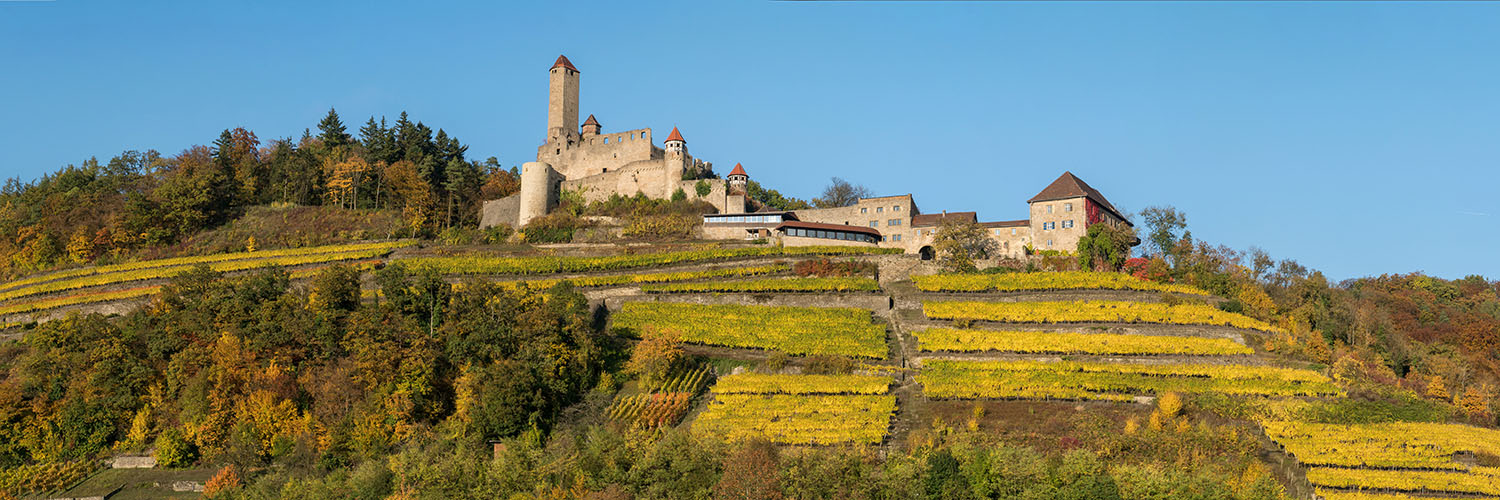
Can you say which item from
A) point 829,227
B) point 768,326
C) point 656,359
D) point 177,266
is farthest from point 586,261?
point 177,266

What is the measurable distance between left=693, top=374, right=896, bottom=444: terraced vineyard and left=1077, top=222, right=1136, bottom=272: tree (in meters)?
17.2

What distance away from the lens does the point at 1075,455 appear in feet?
112

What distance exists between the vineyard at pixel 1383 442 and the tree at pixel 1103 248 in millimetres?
18060

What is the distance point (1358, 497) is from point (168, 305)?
142ft

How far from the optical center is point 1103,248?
5669 cm

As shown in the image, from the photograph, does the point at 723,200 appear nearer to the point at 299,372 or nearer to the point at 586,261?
the point at 586,261

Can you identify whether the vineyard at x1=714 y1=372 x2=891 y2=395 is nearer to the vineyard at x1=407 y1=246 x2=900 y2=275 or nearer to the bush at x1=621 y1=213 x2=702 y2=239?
the vineyard at x1=407 y1=246 x2=900 y2=275

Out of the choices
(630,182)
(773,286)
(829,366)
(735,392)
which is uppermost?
(630,182)

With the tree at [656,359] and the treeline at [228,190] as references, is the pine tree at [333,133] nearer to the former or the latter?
the treeline at [228,190]

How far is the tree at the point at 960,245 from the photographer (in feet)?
189

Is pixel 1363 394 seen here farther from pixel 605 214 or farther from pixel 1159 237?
pixel 605 214

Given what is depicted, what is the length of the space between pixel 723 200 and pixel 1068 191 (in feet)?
61.9

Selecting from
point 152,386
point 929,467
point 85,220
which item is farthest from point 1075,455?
point 85,220

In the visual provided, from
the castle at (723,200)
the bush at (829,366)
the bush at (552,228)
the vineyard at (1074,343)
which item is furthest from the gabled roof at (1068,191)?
the bush at (552,228)
